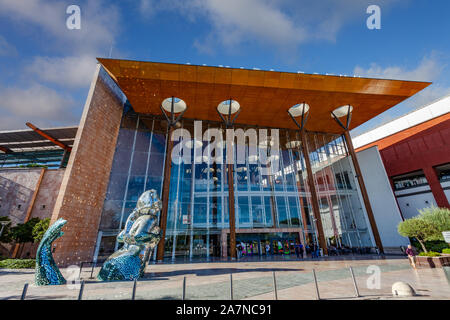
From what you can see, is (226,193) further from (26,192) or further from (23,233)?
(26,192)

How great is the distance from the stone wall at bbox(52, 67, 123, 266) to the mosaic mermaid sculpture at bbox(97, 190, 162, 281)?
842 centimetres

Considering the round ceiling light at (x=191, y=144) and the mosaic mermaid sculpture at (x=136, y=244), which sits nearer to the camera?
the mosaic mermaid sculpture at (x=136, y=244)

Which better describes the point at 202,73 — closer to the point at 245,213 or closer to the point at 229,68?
the point at 229,68

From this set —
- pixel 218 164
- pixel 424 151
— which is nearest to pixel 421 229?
pixel 218 164

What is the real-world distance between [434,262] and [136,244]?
14.7 meters

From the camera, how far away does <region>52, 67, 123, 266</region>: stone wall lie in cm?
1362

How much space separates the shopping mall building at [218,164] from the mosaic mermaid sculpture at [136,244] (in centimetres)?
853

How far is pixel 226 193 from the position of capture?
20969mm

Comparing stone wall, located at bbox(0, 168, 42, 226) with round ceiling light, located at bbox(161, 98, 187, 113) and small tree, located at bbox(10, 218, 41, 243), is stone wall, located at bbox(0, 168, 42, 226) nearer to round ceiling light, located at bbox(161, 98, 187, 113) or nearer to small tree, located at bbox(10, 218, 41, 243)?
small tree, located at bbox(10, 218, 41, 243)

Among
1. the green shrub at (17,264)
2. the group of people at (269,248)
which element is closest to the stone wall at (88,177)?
the green shrub at (17,264)

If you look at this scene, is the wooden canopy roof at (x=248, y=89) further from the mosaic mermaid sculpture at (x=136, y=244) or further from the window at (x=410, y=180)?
the mosaic mermaid sculpture at (x=136, y=244)

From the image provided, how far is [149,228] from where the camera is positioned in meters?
7.84

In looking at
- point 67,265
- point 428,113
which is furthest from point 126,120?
point 428,113

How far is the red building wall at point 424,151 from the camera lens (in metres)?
22.8
